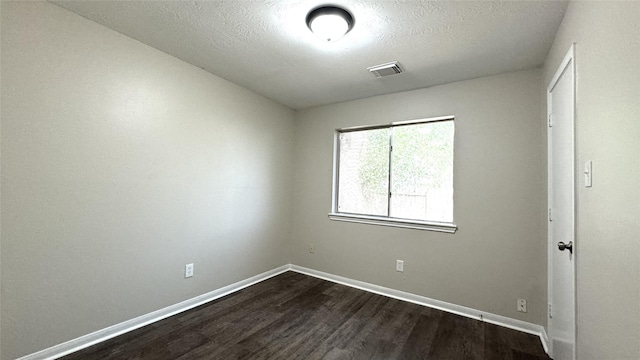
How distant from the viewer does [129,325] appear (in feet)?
7.19

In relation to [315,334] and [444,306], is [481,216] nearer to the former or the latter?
[444,306]

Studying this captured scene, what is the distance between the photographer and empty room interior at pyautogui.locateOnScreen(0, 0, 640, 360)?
1.42 metres

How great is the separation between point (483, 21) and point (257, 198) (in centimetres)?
289

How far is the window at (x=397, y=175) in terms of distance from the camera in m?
2.90

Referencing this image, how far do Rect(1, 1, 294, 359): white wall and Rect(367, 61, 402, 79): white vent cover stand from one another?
5.43 feet

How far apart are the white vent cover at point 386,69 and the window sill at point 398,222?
64.9 inches

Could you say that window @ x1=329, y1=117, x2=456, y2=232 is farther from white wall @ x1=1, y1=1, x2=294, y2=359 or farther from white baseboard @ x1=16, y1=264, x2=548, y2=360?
white wall @ x1=1, y1=1, x2=294, y2=359

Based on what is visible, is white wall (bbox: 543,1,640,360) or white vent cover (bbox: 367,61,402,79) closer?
white wall (bbox: 543,1,640,360)

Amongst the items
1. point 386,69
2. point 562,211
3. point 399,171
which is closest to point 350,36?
point 386,69

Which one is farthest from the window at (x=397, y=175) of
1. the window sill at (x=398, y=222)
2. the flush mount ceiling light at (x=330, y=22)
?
the flush mount ceiling light at (x=330, y=22)

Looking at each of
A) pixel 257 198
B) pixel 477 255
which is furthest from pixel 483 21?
pixel 257 198

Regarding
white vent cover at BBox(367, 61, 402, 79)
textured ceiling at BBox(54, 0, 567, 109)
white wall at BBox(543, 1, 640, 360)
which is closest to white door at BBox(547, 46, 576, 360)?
white wall at BBox(543, 1, 640, 360)

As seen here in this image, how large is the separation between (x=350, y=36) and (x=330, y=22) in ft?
1.09

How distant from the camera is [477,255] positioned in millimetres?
2607
